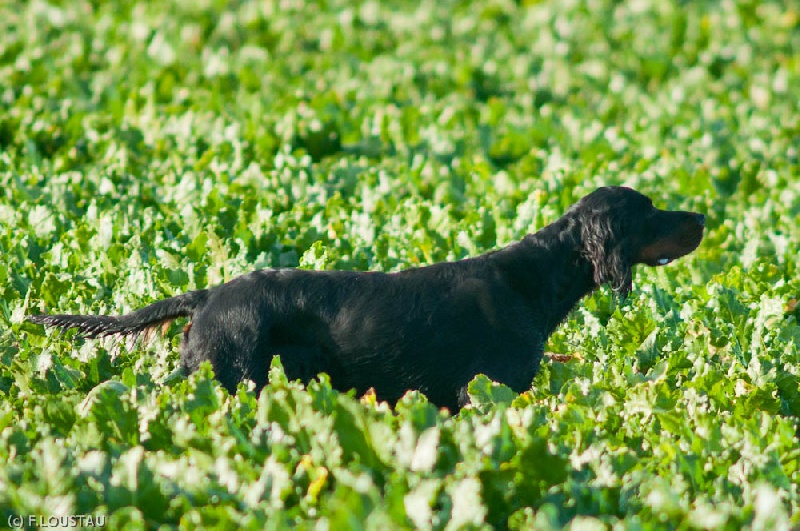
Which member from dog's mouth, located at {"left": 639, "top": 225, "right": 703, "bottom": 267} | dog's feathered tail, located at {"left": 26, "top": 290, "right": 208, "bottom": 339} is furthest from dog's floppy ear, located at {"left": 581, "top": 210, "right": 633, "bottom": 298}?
dog's feathered tail, located at {"left": 26, "top": 290, "right": 208, "bottom": 339}

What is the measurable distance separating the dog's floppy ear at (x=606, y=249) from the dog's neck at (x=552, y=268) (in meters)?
0.04

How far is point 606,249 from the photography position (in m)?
5.26

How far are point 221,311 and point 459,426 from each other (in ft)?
4.15

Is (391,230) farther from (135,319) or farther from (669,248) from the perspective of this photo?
(135,319)

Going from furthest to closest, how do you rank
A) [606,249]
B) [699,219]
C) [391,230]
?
[391,230]
[699,219]
[606,249]

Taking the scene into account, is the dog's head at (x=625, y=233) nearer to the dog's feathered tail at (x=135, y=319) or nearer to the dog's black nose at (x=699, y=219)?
the dog's black nose at (x=699, y=219)

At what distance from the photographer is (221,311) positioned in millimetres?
4918

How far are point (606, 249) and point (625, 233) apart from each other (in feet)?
0.48

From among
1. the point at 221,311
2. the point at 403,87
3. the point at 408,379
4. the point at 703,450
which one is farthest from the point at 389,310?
the point at 403,87

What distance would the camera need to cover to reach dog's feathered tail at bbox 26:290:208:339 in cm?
505

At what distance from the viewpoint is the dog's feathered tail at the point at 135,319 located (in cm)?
505

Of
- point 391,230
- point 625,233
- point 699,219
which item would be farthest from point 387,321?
point 391,230

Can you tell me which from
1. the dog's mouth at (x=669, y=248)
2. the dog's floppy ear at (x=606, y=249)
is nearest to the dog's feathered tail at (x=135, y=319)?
the dog's floppy ear at (x=606, y=249)

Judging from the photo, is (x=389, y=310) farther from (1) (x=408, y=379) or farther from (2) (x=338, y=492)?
(2) (x=338, y=492)
